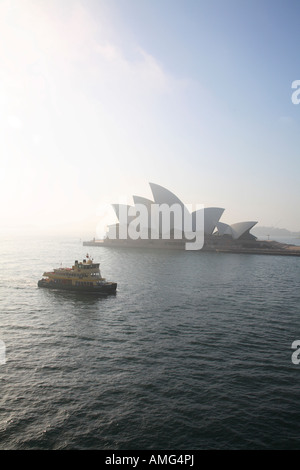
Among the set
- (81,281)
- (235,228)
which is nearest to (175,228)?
(235,228)

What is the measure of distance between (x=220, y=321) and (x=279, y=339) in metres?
5.92

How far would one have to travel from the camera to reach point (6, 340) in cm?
2502

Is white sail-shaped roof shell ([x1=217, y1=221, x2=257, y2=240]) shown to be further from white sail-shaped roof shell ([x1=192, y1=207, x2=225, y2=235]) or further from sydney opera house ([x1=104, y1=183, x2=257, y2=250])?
white sail-shaped roof shell ([x1=192, y1=207, x2=225, y2=235])

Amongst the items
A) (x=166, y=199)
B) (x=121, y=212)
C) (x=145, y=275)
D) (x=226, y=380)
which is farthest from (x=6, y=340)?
(x=121, y=212)

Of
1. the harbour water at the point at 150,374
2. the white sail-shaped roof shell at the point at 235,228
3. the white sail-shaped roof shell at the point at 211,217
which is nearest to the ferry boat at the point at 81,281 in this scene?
the harbour water at the point at 150,374

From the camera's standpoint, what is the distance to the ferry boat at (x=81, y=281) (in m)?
43.5

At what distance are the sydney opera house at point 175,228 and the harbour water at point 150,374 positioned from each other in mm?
87946

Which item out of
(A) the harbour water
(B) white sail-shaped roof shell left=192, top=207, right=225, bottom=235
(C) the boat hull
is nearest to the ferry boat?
(C) the boat hull

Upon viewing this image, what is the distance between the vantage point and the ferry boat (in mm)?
43531

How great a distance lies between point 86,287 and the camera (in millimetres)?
44375

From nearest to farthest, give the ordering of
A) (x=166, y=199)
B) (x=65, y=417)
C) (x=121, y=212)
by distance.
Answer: (x=65, y=417) → (x=166, y=199) → (x=121, y=212)

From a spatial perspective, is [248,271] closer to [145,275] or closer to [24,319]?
[145,275]

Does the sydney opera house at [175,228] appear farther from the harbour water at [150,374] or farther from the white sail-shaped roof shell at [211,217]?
the harbour water at [150,374]
